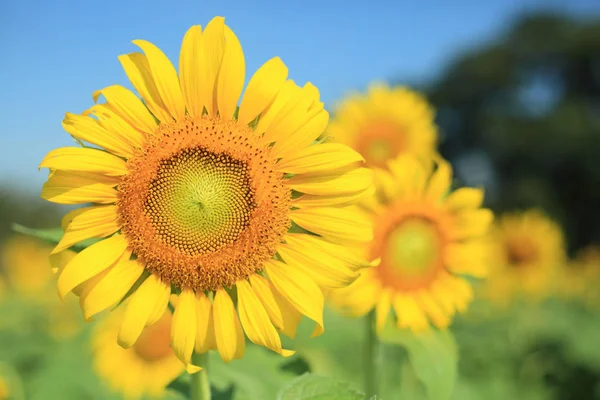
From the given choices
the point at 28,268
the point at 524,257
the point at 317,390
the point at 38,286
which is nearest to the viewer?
the point at 317,390

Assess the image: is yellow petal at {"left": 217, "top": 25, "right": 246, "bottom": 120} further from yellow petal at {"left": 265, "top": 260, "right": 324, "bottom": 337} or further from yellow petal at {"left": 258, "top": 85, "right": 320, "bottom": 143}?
yellow petal at {"left": 265, "top": 260, "right": 324, "bottom": 337}

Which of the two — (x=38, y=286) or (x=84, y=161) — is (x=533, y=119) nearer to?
(x=38, y=286)

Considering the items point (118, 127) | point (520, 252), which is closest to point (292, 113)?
point (118, 127)

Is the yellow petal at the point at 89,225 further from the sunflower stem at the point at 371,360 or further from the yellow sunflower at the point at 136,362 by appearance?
the yellow sunflower at the point at 136,362

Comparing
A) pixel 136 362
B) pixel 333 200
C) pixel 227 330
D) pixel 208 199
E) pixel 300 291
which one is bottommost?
pixel 136 362

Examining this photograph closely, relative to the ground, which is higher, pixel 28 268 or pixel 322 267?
pixel 322 267

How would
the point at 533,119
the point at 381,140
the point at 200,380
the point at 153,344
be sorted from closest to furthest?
the point at 200,380 → the point at 381,140 → the point at 153,344 → the point at 533,119
